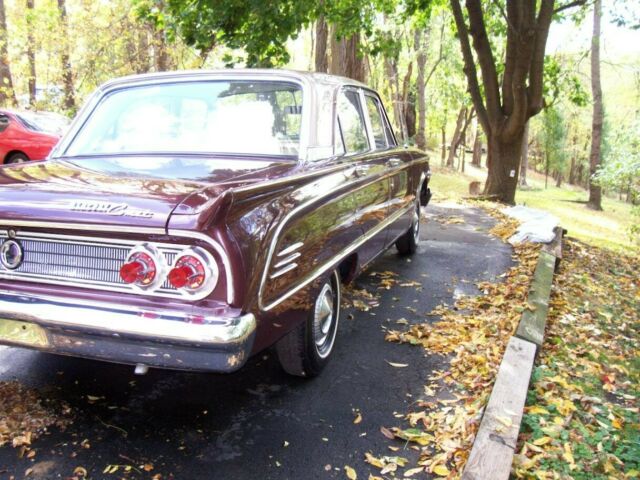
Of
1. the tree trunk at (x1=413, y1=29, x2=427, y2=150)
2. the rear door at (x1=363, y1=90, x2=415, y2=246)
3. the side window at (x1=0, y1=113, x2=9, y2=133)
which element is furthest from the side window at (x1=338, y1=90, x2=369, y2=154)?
the tree trunk at (x1=413, y1=29, x2=427, y2=150)

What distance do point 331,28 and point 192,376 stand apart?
32.0 feet

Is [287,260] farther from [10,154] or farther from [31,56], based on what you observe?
[31,56]

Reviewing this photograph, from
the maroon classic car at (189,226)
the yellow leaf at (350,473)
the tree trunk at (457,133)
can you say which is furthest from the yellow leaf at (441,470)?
the tree trunk at (457,133)

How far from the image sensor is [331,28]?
11539 mm

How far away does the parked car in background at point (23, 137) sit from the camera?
1131 cm

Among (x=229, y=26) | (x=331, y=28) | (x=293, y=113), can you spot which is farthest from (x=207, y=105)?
(x=331, y=28)

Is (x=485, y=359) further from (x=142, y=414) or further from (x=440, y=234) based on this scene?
(x=440, y=234)

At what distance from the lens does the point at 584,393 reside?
355cm

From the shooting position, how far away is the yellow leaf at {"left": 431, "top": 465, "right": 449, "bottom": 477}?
2.58m

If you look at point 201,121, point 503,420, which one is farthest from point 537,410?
point 201,121

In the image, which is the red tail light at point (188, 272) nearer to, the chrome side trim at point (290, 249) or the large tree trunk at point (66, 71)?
the chrome side trim at point (290, 249)

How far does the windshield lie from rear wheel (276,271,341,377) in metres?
0.96

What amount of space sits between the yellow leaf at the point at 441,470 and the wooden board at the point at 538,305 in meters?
1.63

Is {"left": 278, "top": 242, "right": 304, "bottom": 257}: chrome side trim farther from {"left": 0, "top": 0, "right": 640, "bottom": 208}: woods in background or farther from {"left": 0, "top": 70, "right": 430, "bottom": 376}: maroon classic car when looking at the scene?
{"left": 0, "top": 0, "right": 640, "bottom": 208}: woods in background
